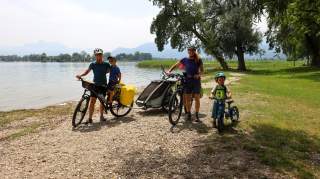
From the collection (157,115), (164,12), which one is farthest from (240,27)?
(157,115)

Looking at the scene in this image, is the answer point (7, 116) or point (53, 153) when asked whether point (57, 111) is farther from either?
point (53, 153)

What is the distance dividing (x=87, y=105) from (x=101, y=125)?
70cm

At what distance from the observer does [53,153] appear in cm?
994

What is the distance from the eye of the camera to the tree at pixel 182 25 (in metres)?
54.4

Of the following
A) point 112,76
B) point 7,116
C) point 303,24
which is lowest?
point 7,116

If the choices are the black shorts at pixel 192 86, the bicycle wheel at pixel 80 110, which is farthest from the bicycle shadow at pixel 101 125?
the black shorts at pixel 192 86

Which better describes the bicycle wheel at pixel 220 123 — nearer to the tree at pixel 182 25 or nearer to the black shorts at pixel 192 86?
the black shorts at pixel 192 86

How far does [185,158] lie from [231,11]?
44319 mm

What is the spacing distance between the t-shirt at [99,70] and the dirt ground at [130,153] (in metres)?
1.33

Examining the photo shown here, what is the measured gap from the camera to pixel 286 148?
993 cm

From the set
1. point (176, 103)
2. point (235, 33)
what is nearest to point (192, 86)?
point (176, 103)

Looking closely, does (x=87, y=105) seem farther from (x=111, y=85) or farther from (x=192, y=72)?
(x=192, y=72)

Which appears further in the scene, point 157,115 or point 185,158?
point 157,115

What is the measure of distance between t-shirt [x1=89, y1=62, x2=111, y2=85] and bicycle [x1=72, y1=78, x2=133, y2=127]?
235 millimetres
